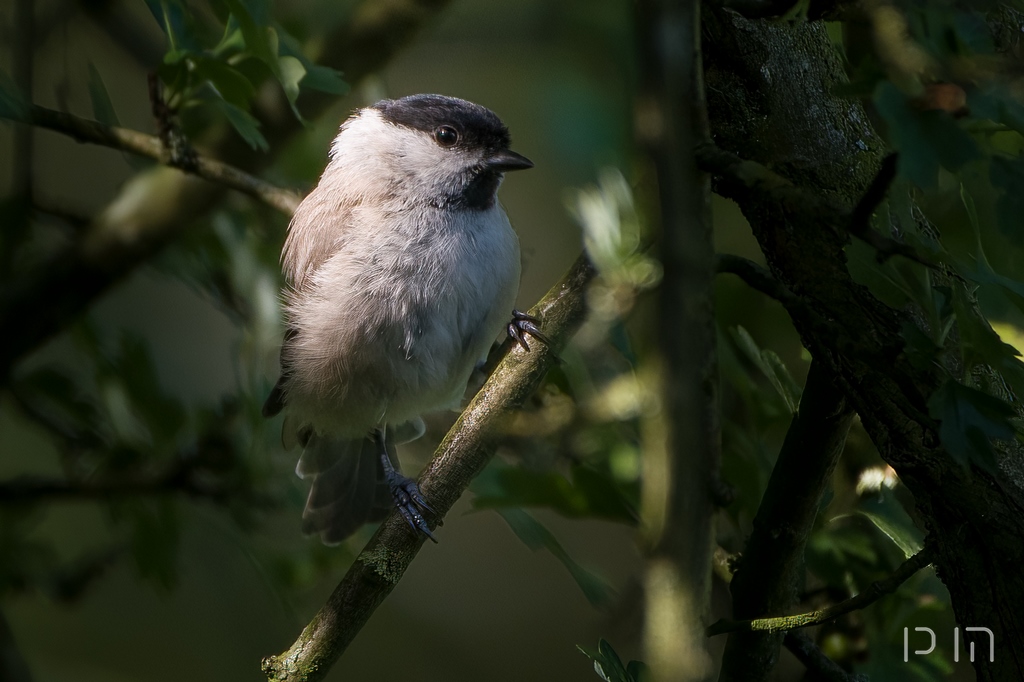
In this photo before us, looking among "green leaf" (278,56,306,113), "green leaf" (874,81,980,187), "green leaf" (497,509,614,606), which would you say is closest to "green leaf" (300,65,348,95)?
"green leaf" (278,56,306,113)

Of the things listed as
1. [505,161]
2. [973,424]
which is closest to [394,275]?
[505,161]

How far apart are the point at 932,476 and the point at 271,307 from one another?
1788mm

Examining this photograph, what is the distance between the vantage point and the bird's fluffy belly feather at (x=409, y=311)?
2283 mm

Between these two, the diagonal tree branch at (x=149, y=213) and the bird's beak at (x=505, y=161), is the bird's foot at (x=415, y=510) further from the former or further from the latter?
the diagonal tree branch at (x=149, y=213)

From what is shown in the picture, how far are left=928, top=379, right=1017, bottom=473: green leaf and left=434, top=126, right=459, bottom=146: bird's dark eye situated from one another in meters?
1.84

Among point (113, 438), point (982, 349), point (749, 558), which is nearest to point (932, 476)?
point (982, 349)

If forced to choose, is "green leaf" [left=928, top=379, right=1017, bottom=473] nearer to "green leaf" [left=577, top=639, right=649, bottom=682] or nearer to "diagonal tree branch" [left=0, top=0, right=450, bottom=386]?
"green leaf" [left=577, top=639, right=649, bottom=682]

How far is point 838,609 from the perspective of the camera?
4.09ft

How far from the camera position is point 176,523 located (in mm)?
2387

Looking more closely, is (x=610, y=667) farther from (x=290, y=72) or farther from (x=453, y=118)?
(x=453, y=118)

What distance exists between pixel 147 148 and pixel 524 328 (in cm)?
105

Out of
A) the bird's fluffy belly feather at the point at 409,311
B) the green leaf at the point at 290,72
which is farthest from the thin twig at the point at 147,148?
the green leaf at the point at 290,72

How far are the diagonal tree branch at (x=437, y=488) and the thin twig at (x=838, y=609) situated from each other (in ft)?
1.81

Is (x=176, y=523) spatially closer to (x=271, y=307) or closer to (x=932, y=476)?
(x=271, y=307)
